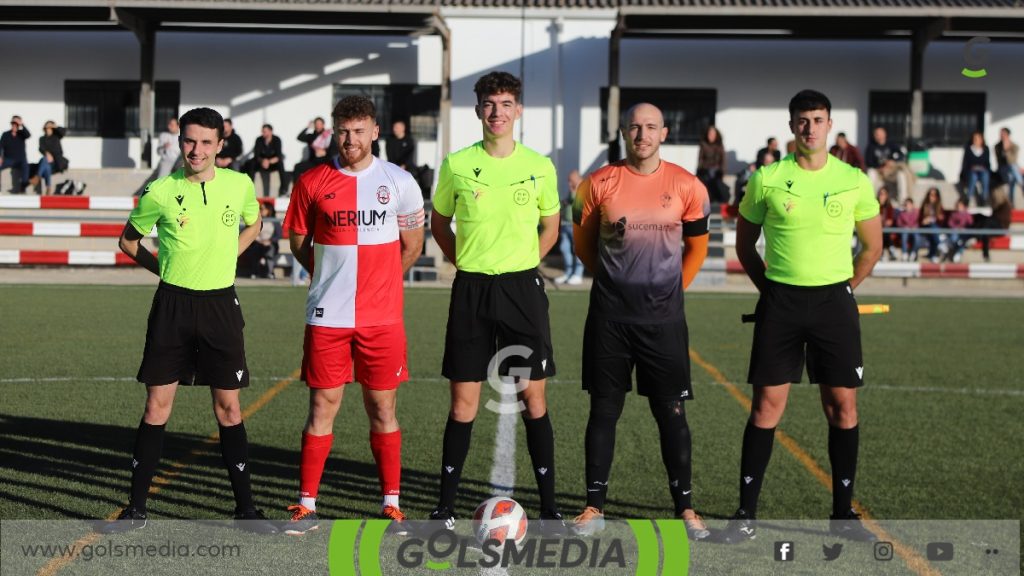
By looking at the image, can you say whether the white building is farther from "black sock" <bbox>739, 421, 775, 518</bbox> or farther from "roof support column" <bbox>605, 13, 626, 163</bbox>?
"black sock" <bbox>739, 421, 775, 518</bbox>

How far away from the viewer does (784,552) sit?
5.82 m

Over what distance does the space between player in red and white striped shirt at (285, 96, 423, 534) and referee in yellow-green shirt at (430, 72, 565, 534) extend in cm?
26

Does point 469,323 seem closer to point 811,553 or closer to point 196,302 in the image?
point 196,302

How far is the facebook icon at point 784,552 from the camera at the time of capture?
5.72 metres

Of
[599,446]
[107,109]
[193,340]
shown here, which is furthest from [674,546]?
[107,109]

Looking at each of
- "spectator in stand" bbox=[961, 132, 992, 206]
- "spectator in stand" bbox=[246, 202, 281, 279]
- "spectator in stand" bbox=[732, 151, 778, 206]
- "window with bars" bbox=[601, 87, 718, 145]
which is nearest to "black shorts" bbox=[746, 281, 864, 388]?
"spectator in stand" bbox=[246, 202, 281, 279]

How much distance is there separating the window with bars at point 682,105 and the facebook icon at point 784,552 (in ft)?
74.7

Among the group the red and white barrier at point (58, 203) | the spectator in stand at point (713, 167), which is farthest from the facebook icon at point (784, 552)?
the spectator in stand at point (713, 167)

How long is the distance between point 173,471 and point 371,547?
6.55 feet

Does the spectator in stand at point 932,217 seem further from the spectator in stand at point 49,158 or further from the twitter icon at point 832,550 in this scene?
the twitter icon at point 832,550

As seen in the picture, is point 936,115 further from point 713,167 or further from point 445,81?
point 445,81

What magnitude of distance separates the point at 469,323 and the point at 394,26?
21265 millimetres

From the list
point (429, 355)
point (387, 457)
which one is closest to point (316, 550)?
point (387, 457)

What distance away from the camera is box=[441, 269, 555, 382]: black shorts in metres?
6.23
